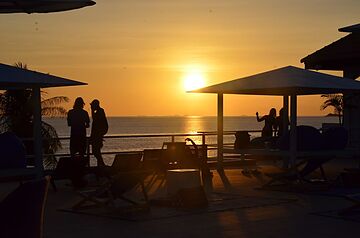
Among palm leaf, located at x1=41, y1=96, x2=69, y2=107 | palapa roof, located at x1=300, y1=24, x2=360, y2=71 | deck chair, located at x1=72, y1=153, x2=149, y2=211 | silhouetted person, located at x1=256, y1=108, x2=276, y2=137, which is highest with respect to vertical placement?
palapa roof, located at x1=300, y1=24, x2=360, y2=71

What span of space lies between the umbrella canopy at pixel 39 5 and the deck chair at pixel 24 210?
2.55 meters

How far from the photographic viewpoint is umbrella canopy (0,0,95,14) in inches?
317

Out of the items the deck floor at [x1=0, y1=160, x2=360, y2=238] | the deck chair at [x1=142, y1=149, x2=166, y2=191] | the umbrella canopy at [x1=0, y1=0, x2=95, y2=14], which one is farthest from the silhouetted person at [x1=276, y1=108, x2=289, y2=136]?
the umbrella canopy at [x1=0, y1=0, x2=95, y2=14]

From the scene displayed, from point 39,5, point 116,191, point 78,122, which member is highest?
point 39,5

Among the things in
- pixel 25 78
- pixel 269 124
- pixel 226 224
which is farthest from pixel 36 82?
pixel 269 124

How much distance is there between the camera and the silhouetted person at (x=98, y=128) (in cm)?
1510

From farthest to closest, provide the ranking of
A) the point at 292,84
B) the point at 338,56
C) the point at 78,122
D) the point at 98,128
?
the point at 338,56 < the point at 98,128 < the point at 78,122 < the point at 292,84

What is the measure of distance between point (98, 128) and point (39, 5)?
272 inches

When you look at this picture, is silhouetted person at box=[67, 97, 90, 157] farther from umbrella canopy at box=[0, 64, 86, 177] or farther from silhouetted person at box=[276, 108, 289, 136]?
silhouetted person at box=[276, 108, 289, 136]

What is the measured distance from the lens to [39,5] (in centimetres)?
847

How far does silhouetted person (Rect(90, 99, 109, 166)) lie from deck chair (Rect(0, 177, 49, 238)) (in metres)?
8.82

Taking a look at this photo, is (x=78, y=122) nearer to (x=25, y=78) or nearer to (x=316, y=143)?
(x=316, y=143)

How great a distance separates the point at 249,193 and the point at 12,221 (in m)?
6.52

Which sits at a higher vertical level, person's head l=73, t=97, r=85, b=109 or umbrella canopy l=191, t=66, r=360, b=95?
umbrella canopy l=191, t=66, r=360, b=95
